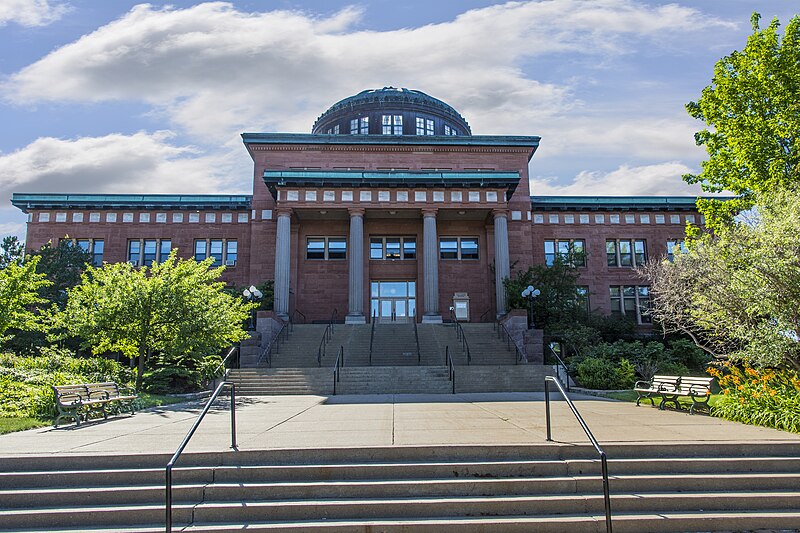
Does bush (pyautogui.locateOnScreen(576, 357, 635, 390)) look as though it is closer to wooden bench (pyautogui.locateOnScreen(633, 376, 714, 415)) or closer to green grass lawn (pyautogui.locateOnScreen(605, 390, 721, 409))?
green grass lawn (pyautogui.locateOnScreen(605, 390, 721, 409))

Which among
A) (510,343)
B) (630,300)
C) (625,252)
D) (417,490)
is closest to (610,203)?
(625,252)

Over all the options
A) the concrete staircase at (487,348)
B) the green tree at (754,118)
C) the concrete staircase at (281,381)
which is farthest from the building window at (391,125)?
the concrete staircase at (281,381)

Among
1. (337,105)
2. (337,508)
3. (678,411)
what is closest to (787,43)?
(678,411)

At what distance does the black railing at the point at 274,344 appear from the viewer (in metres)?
25.0

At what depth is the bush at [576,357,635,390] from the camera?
19.8 metres

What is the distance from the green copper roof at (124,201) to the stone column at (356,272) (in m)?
9.51

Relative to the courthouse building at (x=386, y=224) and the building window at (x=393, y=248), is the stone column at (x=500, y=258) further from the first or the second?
the building window at (x=393, y=248)

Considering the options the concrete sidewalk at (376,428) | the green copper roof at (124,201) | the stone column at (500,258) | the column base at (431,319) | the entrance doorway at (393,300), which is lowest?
the concrete sidewalk at (376,428)

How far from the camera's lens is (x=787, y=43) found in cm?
2064

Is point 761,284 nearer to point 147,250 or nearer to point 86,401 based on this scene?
point 86,401

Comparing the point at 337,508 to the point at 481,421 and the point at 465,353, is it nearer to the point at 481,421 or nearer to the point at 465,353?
the point at 481,421

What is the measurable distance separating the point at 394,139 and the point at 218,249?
14.3 m

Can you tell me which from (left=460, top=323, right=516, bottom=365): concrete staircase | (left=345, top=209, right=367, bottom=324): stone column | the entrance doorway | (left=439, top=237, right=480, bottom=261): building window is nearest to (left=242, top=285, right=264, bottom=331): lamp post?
(left=345, top=209, right=367, bottom=324): stone column

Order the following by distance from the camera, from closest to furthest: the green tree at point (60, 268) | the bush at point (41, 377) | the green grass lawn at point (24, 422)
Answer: the green grass lawn at point (24, 422), the bush at point (41, 377), the green tree at point (60, 268)
